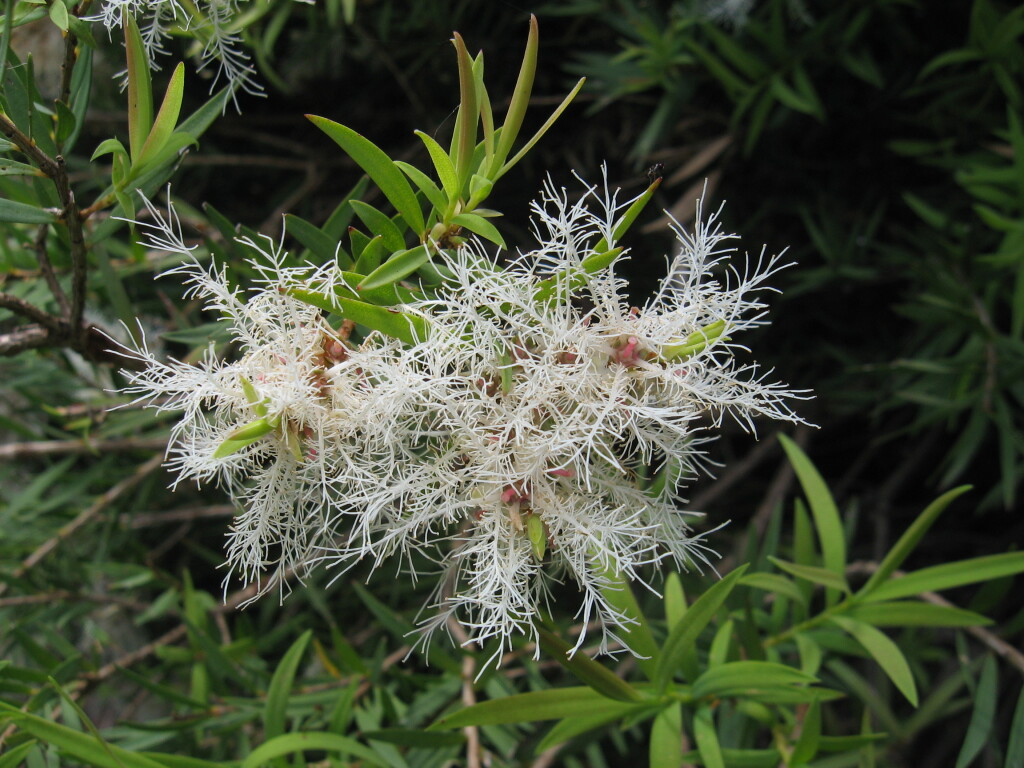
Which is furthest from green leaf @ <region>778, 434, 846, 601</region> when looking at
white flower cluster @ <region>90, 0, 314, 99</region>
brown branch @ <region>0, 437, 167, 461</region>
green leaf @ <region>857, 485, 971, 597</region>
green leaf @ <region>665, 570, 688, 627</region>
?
brown branch @ <region>0, 437, 167, 461</region>

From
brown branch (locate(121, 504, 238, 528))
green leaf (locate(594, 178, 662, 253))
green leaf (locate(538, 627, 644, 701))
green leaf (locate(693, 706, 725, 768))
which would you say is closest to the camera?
green leaf (locate(594, 178, 662, 253))

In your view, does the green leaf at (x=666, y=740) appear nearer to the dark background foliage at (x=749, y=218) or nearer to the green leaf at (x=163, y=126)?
the dark background foliage at (x=749, y=218)

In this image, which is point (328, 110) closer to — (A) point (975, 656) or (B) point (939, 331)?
(B) point (939, 331)

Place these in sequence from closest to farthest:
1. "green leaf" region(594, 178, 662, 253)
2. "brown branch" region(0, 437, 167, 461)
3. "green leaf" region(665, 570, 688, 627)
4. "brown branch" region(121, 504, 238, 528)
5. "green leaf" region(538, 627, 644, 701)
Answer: "green leaf" region(594, 178, 662, 253) → "green leaf" region(538, 627, 644, 701) → "green leaf" region(665, 570, 688, 627) → "brown branch" region(0, 437, 167, 461) → "brown branch" region(121, 504, 238, 528)

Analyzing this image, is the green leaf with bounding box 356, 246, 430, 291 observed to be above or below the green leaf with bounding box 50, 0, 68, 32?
below

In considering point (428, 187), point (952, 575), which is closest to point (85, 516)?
point (428, 187)

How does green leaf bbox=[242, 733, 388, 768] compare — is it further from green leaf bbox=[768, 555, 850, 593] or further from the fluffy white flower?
green leaf bbox=[768, 555, 850, 593]

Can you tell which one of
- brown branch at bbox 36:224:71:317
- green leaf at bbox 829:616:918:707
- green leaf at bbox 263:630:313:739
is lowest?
green leaf at bbox 263:630:313:739

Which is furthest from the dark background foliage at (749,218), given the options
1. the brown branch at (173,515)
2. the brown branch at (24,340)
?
the brown branch at (24,340)
